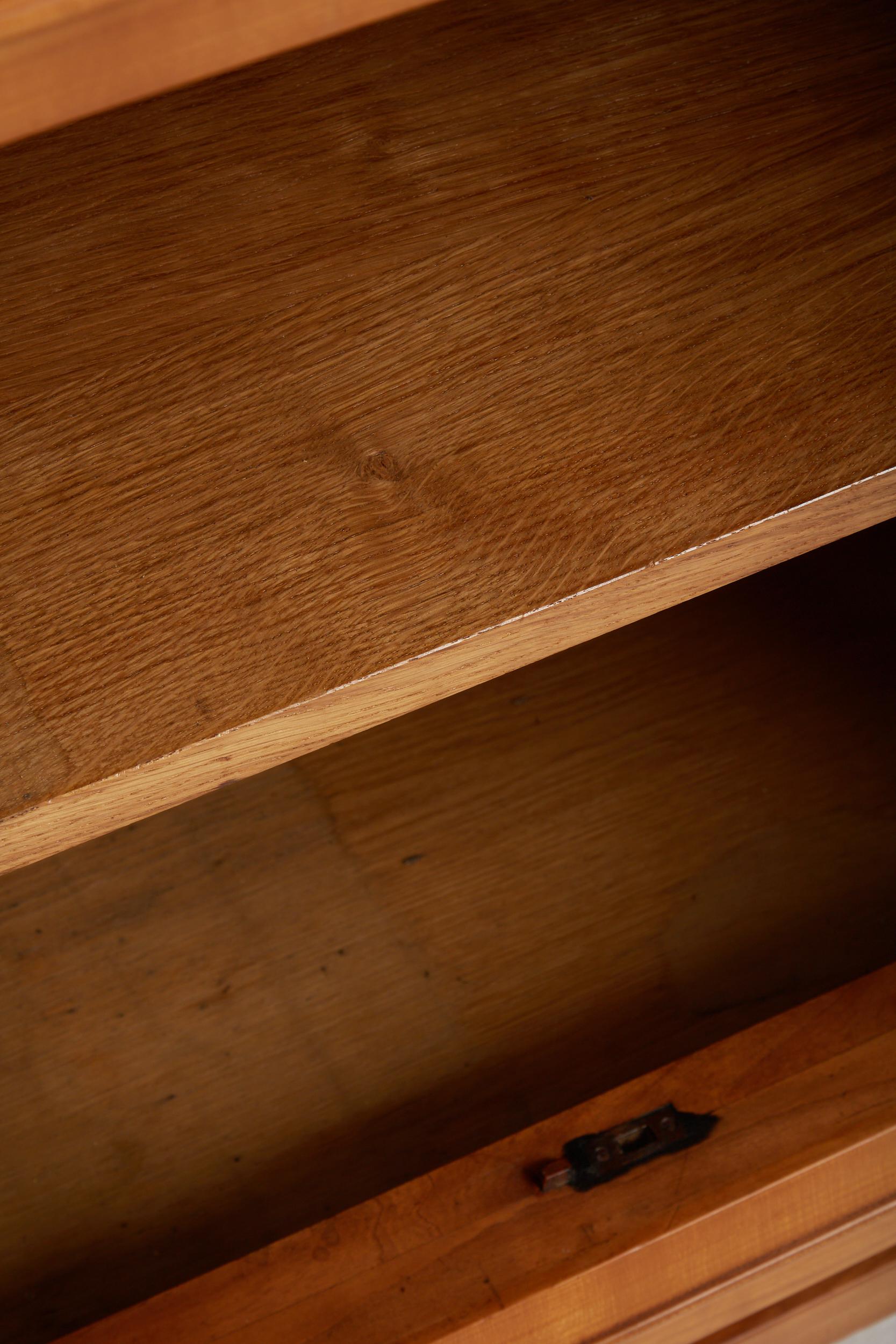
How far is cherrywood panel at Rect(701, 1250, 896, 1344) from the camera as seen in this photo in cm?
53

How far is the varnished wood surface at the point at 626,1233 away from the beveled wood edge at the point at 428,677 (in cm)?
22

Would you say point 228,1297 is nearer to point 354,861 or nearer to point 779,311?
point 354,861

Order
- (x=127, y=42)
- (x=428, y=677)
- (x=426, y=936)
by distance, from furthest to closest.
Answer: (x=426, y=936) < (x=428, y=677) < (x=127, y=42)

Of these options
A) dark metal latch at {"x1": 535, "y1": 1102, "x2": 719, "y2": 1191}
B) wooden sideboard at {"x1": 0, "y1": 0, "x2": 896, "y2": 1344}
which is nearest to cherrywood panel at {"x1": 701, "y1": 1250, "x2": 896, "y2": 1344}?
wooden sideboard at {"x1": 0, "y1": 0, "x2": 896, "y2": 1344}

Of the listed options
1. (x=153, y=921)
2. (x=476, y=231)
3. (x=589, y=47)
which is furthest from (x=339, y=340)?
(x=153, y=921)

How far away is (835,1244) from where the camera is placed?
0.51 metres

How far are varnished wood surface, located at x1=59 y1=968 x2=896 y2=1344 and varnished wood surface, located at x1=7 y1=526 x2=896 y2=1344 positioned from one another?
36 mm

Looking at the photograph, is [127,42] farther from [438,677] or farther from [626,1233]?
[626,1233]

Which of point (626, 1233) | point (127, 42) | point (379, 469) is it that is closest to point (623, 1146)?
point (626, 1233)

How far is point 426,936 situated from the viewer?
64cm

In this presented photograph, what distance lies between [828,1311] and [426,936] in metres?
0.27

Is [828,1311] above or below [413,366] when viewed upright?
below

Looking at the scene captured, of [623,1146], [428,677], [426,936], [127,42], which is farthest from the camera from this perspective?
[426,936]

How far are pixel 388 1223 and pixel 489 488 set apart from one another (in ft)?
1.02
